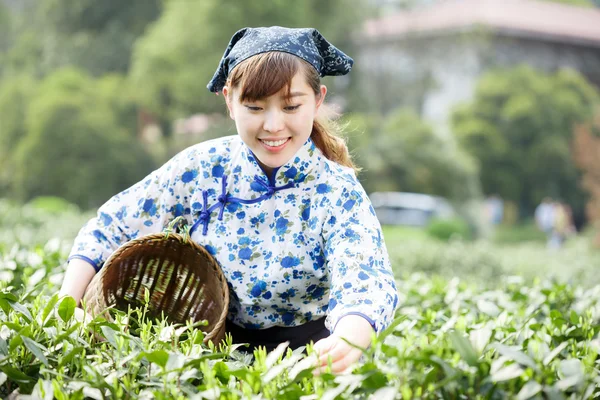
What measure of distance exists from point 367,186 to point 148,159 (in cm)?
458

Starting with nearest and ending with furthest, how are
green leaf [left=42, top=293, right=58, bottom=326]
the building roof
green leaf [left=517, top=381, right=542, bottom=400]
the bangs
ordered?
1. green leaf [left=517, top=381, right=542, bottom=400]
2. green leaf [left=42, top=293, right=58, bottom=326]
3. the bangs
4. the building roof

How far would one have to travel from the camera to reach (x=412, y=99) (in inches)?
761

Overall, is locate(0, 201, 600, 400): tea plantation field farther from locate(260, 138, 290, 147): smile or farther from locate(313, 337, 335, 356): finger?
locate(260, 138, 290, 147): smile

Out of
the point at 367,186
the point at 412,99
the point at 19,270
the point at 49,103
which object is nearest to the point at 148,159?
the point at 49,103

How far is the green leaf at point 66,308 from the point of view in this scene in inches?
63.7

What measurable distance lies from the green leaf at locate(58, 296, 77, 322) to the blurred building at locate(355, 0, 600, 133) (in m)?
15.6

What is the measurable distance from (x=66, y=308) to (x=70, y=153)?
13.5 m

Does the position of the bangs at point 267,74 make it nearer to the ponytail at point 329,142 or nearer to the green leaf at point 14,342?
the ponytail at point 329,142

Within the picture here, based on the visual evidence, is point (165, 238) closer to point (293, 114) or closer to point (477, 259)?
point (293, 114)

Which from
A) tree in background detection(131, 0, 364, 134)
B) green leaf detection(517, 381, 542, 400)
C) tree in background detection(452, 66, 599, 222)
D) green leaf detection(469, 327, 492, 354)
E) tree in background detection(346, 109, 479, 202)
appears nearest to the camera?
green leaf detection(517, 381, 542, 400)

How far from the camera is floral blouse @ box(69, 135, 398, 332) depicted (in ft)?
6.39

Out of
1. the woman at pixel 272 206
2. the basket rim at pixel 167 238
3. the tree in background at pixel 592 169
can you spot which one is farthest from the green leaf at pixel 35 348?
the tree in background at pixel 592 169

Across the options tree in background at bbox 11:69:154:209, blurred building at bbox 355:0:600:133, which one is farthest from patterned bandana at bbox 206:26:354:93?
blurred building at bbox 355:0:600:133

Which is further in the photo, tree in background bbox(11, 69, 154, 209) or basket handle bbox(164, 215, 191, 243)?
tree in background bbox(11, 69, 154, 209)
